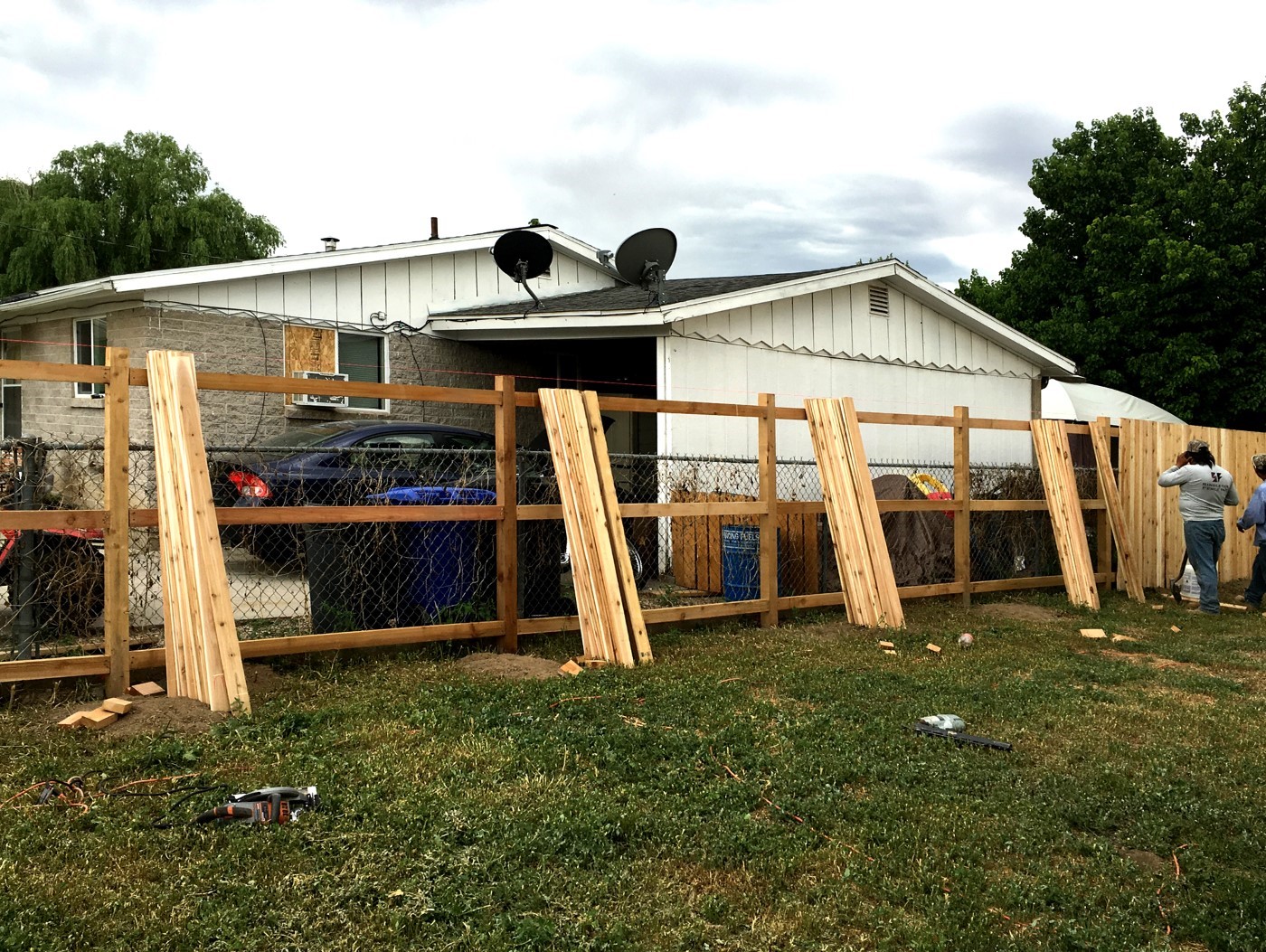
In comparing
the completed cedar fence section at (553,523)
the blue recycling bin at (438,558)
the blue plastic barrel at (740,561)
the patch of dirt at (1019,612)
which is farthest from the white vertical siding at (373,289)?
the patch of dirt at (1019,612)

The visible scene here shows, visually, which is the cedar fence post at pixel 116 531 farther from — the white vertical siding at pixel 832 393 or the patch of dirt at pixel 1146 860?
the white vertical siding at pixel 832 393

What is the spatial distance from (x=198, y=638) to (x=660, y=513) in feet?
10.9

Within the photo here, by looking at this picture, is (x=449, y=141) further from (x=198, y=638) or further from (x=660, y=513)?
(x=198, y=638)

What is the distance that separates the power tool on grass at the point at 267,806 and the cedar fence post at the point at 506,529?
2.81 metres

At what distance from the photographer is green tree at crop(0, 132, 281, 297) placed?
27.6 meters

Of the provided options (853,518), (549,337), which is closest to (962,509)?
(853,518)

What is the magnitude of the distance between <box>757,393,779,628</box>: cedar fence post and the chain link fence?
1012mm

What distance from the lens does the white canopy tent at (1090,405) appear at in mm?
20031

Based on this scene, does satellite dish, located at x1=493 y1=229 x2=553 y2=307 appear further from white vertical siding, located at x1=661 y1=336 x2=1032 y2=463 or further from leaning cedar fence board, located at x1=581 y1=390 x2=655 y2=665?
leaning cedar fence board, located at x1=581 y1=390 x2=655 y2=665

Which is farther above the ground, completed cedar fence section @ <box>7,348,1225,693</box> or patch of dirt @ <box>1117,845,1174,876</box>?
completed cedar fence section @ <box>7,348,1225,693</box>

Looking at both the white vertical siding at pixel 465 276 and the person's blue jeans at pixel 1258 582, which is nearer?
the person's blue jeans at pixel 1258 582

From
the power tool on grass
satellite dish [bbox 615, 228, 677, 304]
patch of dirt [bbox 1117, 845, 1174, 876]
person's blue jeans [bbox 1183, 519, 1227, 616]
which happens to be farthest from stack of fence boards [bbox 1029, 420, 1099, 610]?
the power tool on grass

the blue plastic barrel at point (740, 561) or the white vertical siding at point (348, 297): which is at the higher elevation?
the white vertical siding at point (348, 297)

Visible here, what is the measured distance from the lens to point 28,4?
39.9 ft
